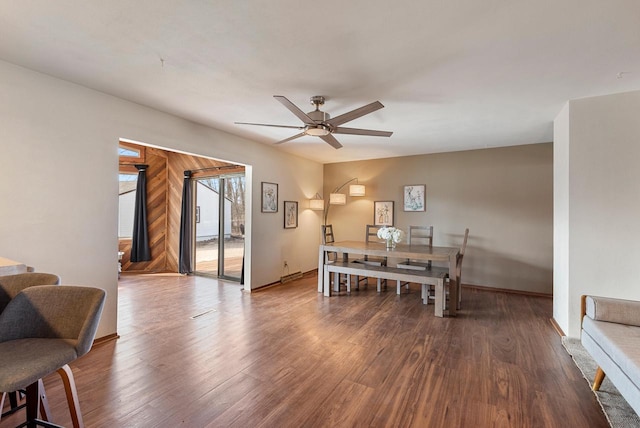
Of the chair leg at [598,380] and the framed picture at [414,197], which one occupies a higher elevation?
the framed picture at [414,197]

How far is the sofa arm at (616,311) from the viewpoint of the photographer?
2.04 m

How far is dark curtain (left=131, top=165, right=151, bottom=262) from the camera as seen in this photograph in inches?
235

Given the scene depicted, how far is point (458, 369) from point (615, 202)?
2.28 meters

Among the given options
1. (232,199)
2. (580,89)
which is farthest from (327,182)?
(580,89)

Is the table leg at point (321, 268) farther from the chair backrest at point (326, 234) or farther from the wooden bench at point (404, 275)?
the chair backrest at point (326, 234)

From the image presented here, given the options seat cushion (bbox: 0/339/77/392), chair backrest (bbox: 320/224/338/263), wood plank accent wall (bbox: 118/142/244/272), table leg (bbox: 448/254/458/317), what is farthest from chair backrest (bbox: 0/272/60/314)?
wood plank accent wall (bbox: 118/142/244/272)

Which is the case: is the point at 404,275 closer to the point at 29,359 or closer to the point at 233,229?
the point at 233,229

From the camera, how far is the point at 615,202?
279cm

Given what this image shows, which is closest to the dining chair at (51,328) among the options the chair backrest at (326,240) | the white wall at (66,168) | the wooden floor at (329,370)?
the wooden floor at (329,370)

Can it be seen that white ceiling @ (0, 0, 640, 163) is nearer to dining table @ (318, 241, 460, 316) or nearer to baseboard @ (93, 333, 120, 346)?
dining table @ (318, 241, 460, 316)

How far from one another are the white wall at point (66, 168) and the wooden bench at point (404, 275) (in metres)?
2.78

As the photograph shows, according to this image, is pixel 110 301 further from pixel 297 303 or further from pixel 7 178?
pixel 297 303

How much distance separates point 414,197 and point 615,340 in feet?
13.0

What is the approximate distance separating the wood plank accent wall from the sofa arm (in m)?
6.46
